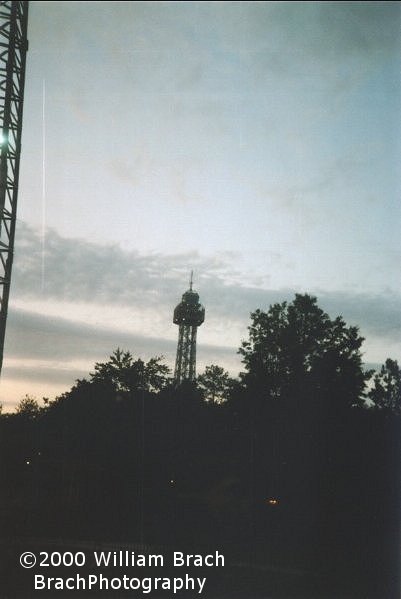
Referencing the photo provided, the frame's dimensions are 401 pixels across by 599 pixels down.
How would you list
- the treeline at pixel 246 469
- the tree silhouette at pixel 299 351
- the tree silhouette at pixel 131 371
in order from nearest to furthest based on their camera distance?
the treeline at pixel 246 469 < the tree silhouette at pixel 299 351 < the tree silhouette at pixel 131 371

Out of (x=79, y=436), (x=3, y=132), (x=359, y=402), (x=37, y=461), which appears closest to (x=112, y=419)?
(x=79, y=436)

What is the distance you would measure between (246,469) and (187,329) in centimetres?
3998

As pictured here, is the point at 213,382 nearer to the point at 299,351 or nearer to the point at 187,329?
the point at 187,329

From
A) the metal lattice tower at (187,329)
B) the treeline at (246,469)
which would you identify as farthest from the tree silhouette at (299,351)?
the metal lattice tower at (187,329)

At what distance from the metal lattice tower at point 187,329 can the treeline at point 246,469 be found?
26.8 meters

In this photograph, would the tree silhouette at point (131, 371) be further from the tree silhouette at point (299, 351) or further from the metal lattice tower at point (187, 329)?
the tree silhouette at point (299, 351)

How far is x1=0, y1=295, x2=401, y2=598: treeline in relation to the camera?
19672 millimetres

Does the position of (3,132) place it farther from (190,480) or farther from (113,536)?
(190,480)

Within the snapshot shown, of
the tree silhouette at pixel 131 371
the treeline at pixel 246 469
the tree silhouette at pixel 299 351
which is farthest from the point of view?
the tree silhouette at pixel 131 371

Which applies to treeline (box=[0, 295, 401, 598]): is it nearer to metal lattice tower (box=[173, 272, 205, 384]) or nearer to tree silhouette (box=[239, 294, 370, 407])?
tree silhouette (box=[239, 294, 370, 407])

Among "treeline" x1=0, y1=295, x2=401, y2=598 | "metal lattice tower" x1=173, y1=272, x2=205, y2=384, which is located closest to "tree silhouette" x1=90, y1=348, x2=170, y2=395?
"metal lattice tower" x1=173, y1=272, x2=205, y2=384

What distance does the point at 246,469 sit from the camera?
23.9 meters

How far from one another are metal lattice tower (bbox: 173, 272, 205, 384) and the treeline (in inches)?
1056

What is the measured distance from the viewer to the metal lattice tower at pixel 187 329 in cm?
6216
